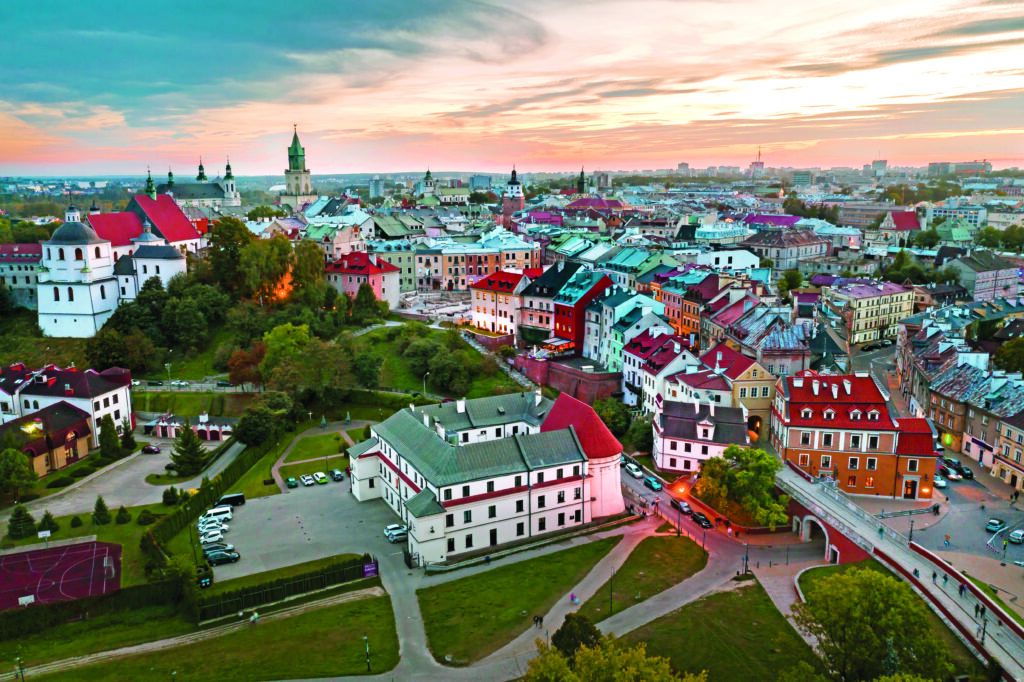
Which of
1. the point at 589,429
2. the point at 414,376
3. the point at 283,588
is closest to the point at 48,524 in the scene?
the point at 283,588

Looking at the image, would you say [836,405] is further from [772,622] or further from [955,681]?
[955,681]

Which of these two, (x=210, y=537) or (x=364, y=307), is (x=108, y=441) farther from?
(x=364, y=307)

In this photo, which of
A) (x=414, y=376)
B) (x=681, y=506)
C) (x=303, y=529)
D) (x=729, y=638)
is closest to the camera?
(x=729, y=638)

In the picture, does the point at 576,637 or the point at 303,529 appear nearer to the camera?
the point at 576,637

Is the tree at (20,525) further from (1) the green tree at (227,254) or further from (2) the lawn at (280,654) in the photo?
(1) the green tree at (227,254)

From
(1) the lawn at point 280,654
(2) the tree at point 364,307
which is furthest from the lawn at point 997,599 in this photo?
→ (2) the tree at point 364,307

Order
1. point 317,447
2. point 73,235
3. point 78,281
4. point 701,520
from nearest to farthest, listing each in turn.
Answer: point 701,520 → point 317,447 → point 73,235 → point 78,281

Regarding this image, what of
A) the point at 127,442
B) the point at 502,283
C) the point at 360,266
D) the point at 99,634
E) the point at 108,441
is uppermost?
the point at 360,266

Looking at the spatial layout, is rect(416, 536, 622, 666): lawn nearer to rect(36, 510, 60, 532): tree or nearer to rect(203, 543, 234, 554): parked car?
rect(203, 543, 234, 554): parked car
